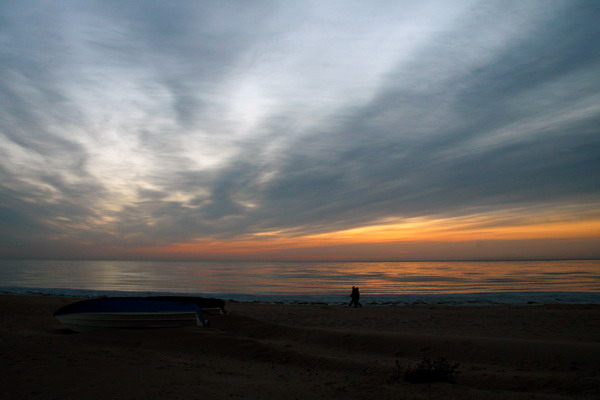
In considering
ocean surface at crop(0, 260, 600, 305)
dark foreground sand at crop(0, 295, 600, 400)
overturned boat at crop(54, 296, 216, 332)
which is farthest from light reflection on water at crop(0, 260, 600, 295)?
dark foreground sand at crop(0, 295, 600, 400)

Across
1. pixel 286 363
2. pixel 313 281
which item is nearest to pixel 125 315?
pixel 286 363

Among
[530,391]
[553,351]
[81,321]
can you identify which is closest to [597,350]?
[553,351]

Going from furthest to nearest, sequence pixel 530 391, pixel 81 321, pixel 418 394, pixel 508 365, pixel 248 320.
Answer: pixel 248 320, pixel 81 321, pixel 508 365, pixel 530 391, pixel 418 394

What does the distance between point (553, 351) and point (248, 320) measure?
10.5 meters

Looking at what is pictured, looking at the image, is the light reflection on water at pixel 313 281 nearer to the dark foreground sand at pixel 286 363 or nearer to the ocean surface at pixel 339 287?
the ocean surface at pixel 339 287

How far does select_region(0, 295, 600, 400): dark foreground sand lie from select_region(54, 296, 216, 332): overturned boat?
542mm

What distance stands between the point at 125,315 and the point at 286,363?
281 inches

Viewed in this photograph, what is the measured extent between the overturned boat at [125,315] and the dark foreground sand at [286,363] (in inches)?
21.3

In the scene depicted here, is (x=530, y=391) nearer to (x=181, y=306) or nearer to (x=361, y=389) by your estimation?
(x=361, y=389)

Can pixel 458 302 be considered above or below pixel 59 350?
below

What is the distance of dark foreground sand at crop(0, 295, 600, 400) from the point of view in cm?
638

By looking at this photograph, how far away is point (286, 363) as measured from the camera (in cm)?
958

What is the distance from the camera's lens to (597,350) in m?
8.94

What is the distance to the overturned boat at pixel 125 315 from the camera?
44.4ft
